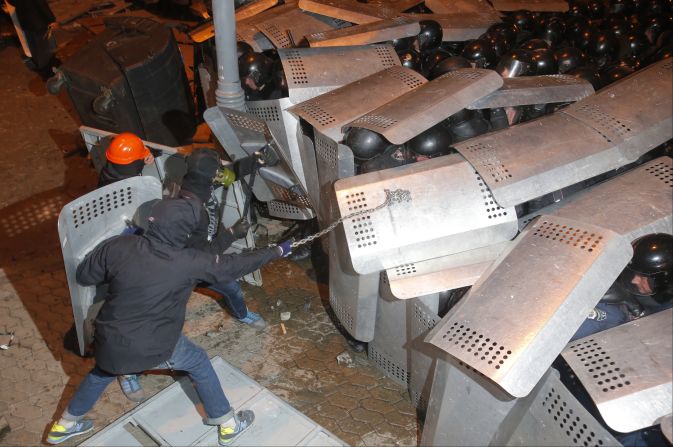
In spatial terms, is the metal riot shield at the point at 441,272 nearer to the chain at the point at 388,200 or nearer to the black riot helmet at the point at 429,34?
the chain at the point at 388,200

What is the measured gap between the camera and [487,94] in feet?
15.8

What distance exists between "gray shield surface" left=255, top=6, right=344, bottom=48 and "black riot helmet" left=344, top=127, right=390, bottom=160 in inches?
84.8

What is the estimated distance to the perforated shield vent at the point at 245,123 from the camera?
5.22 m

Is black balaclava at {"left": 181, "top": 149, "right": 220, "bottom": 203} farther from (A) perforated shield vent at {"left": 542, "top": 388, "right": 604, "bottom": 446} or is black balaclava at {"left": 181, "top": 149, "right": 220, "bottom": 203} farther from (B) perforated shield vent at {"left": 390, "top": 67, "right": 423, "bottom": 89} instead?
(A) perforated shield vent at {"left": 542, "top": 388, "right": 604, "bottom": 446}

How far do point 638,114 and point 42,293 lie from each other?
5.50 m

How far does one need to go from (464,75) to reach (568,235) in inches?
74.2

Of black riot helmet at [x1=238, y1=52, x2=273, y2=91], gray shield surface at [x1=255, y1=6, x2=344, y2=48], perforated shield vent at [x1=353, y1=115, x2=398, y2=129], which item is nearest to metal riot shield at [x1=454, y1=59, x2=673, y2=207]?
perforated shield vent at [x1=353, y1=115, x2=398, y2=129]

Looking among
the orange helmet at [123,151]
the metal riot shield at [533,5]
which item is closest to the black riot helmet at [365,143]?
the orange helmet at [123,151]

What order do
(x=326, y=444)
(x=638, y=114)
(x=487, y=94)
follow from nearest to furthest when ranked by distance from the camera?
(x=326, y=444) < (x=638, y=114) < (x=487, y=94)

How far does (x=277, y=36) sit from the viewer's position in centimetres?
628

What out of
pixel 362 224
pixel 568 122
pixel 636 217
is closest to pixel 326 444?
pixel 362 224

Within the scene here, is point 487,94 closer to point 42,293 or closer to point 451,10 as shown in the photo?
point 451,10

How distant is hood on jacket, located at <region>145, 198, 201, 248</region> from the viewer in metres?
3.44

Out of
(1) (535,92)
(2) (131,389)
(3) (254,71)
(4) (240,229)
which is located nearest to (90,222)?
(4) (240,229)
